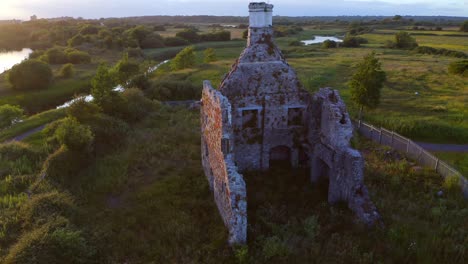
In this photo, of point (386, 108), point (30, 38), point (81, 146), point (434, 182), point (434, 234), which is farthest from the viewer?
point (30, 38)

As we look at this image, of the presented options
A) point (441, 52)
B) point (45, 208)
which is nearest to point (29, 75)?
point (45, 208)

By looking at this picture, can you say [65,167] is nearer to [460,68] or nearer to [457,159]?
[457,159]

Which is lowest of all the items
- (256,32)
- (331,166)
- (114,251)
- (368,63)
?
(114,251)

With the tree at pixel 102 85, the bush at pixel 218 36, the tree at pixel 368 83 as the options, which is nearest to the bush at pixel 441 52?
the tree at pixel 368 83

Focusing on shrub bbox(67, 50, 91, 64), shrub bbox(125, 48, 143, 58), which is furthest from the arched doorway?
shrub bbox(125, 48, 143, 58)

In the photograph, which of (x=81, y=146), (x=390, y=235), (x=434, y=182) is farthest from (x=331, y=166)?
(x=81, y=146)

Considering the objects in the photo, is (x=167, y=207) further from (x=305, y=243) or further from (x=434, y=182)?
(x=434, y=182)

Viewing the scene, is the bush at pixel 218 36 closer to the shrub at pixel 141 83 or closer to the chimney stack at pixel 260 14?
the shrub at pixel 141 83
